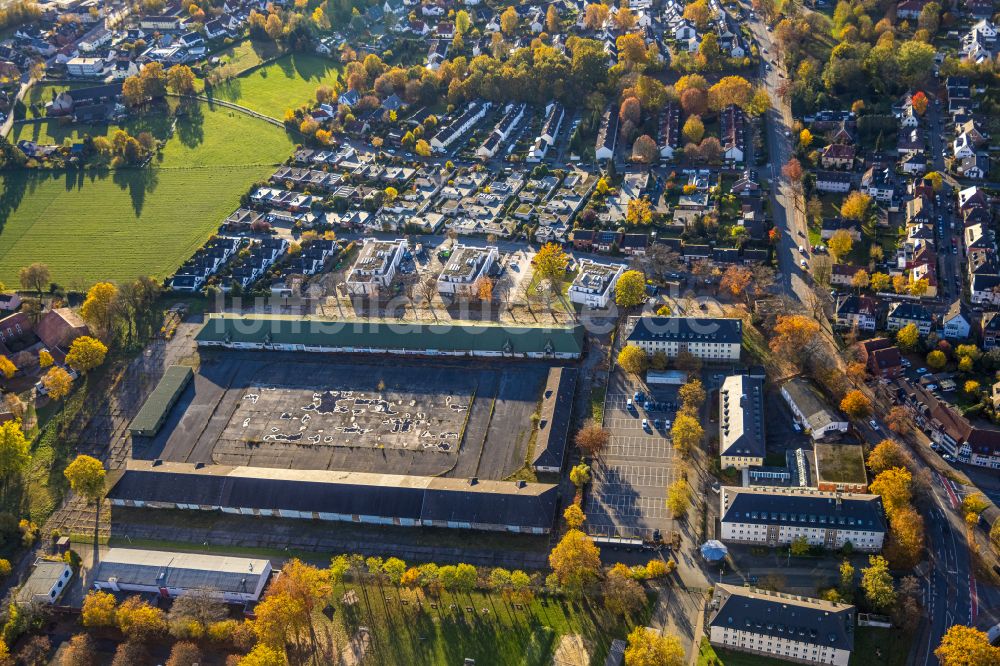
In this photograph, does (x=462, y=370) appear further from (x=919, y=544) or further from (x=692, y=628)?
(x=919, y=544)


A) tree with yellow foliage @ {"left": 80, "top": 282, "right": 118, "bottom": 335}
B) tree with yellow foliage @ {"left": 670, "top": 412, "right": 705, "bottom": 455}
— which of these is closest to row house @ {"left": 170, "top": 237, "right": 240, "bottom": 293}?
tree with yellow foliage @ {"left": 80, "top": 282, "right": 118, "bottom": 335}

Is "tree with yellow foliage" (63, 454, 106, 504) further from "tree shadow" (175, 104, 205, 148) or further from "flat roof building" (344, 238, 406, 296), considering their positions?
"tree shadow" (175, 104, 205, 148)

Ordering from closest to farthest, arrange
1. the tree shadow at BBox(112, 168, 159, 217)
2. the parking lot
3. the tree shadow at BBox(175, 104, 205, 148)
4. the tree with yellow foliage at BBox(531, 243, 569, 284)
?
the parking lot
the tree with yellow foliage at BBox(531, 243, 569, 284)
the tree shadow at BBox(112, 168, 159, 217)
the tree shadow at BBox(175, 104, 205, 148)

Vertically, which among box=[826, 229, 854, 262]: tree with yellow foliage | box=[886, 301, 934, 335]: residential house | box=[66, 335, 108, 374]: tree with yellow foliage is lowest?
box=[66, 335, 108, 374]: tree with yellow foliage

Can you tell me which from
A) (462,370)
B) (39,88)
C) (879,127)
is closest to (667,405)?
(462,370)

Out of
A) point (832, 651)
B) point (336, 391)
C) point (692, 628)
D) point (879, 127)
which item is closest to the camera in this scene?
point (832, 651)

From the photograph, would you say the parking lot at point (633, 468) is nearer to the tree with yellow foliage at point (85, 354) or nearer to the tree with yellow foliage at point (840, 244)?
the tree with yellow foliage at point (840, 244)

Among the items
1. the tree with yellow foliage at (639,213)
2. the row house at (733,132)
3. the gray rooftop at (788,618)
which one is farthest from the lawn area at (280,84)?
the gray rooftop at (788,618)

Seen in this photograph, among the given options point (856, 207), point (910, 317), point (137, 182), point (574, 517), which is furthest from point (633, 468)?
point (137, 182)
